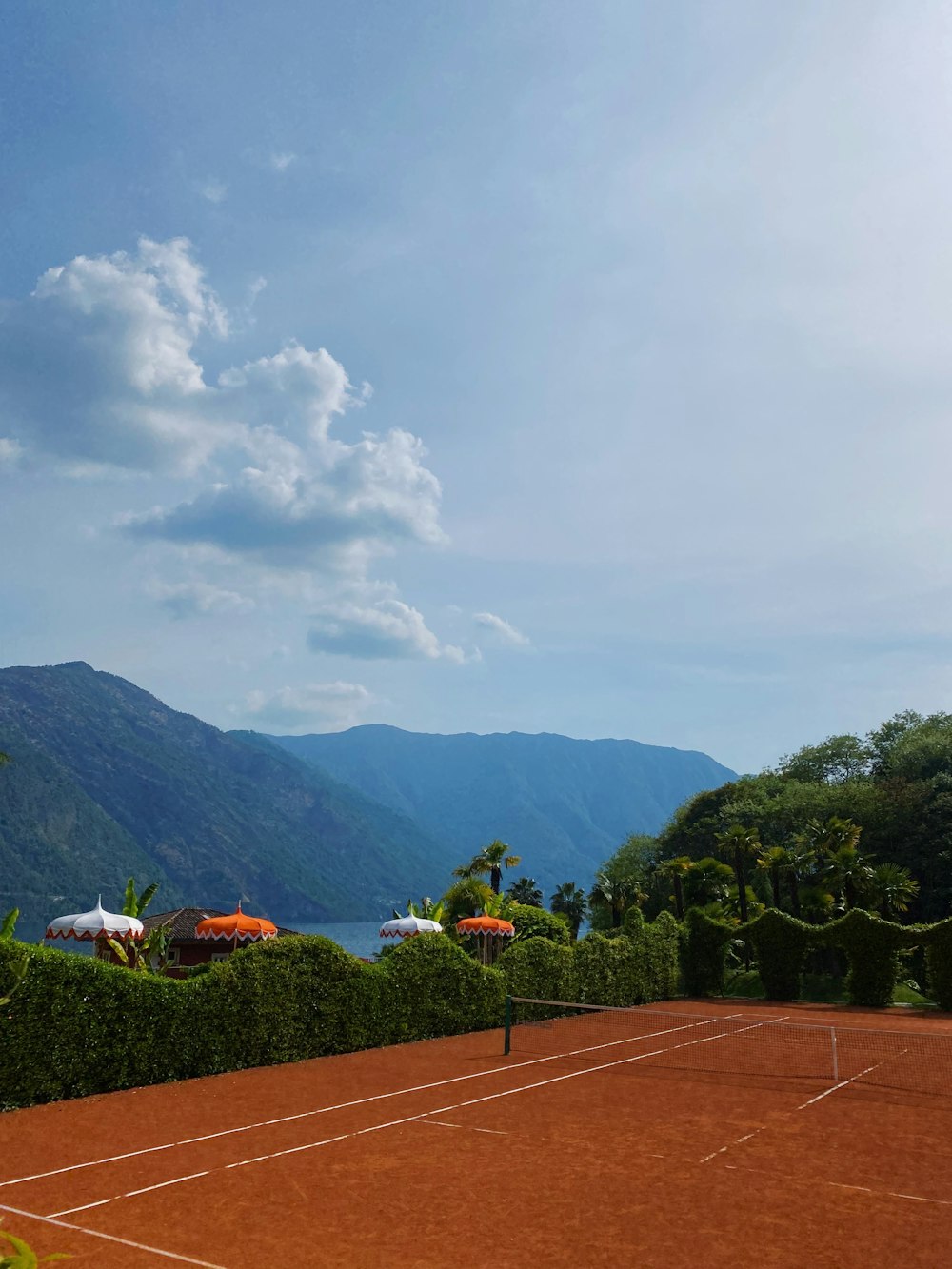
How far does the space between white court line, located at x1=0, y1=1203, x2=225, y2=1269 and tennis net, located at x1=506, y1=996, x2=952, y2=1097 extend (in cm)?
1204

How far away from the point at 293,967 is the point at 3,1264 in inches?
757

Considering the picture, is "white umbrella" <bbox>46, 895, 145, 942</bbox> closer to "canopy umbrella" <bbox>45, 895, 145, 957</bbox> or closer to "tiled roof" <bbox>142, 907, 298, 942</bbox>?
"canopy umbrella" <bbox>45, 895, 145, 957</bbox>

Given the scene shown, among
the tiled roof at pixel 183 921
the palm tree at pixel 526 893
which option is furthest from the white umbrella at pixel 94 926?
the palm tree at pixel 526 893

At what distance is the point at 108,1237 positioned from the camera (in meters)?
10.1

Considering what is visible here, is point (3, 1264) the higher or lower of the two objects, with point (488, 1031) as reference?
higher

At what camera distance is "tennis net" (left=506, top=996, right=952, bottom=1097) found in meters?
21.6

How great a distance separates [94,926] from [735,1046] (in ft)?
58.5

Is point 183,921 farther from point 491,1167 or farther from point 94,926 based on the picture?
point 491,1167

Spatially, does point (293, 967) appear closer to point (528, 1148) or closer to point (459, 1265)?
point (528, 1148)

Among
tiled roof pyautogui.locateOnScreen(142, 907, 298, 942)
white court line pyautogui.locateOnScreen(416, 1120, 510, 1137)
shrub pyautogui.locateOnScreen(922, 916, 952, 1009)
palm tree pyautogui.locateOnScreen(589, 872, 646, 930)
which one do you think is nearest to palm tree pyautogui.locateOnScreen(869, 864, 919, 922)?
shrub pyautogui.locateOnScreen(922, 916, 952, 1009)

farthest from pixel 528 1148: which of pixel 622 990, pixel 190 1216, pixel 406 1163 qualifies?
pixel 622 990

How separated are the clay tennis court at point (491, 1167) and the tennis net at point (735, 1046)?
0.39 m

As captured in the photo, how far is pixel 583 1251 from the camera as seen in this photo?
997cm

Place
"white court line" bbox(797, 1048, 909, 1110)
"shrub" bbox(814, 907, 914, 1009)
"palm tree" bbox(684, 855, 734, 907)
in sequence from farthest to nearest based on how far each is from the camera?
"palm tree" bbox(684, 855, 734, 907) → "shrub" bbox(814, 907, 914, 1009) → "white court line" bbox(797, 1048, 909, 1110)
